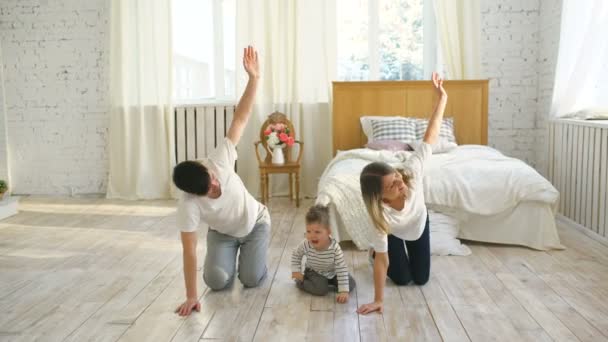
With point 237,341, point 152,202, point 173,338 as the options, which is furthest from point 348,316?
point 152,202

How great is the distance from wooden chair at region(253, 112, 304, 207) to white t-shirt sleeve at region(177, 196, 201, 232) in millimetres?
2816

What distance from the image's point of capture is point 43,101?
6.27 metres

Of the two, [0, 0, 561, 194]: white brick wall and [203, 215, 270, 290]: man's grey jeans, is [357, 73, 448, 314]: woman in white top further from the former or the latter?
[0, 0, 561, 194]: white brick wall

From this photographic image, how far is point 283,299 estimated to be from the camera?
2930 mm

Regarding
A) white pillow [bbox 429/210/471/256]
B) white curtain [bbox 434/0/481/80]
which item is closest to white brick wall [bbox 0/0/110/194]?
white curtain [bbox 434/0/481/80]

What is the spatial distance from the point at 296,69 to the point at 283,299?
3401mm

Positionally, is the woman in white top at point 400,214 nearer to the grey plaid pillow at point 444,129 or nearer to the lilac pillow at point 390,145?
the lilac pillow at point 390,145

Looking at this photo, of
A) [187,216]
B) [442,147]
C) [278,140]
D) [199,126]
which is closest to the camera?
[187,216]

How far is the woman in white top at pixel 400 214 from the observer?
102 inches

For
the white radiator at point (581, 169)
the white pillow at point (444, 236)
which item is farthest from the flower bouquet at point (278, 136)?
the white radiator at point (581, 169)

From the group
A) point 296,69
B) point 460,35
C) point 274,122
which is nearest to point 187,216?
point 274,122

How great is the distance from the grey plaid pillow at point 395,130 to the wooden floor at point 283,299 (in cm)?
140

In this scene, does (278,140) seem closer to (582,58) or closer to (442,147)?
(442,147)

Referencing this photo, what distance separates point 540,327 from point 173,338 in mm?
A: 1481
